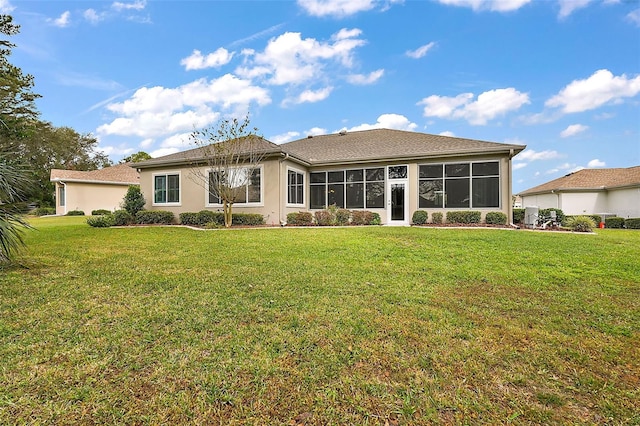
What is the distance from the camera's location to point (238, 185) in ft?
46.2

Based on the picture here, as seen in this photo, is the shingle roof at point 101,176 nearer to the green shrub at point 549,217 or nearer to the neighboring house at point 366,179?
the neighboring house at point 366,179

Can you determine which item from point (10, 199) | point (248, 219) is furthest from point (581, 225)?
point (10, 199)

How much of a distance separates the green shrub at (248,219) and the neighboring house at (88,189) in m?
17.3

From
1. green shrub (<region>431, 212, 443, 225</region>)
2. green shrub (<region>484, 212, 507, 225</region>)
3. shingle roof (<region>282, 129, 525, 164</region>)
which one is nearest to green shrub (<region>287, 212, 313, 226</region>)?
shingle roof (<region>282, 129, 525, 164</region>)

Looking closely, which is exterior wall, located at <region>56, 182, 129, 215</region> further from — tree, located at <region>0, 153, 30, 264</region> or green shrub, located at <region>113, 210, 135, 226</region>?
tree, located at <region>0, 153, 30, 264</region>

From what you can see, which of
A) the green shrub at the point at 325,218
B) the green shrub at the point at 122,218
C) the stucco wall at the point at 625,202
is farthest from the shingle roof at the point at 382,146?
the stucco wall at the point at 625,202

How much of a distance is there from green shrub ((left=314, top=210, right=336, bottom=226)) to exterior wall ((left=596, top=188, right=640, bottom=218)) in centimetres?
2150

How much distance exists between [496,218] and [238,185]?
11631 mm

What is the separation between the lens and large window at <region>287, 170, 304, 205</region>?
14.9 metres

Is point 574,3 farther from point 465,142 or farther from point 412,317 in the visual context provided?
point 412,317

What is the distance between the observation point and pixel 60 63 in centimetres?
1440

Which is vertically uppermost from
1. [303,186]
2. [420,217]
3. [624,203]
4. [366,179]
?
[366,179]

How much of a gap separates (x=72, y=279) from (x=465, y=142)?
15.6 meters

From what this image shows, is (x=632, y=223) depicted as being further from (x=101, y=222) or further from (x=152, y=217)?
(x=101, y=222)
